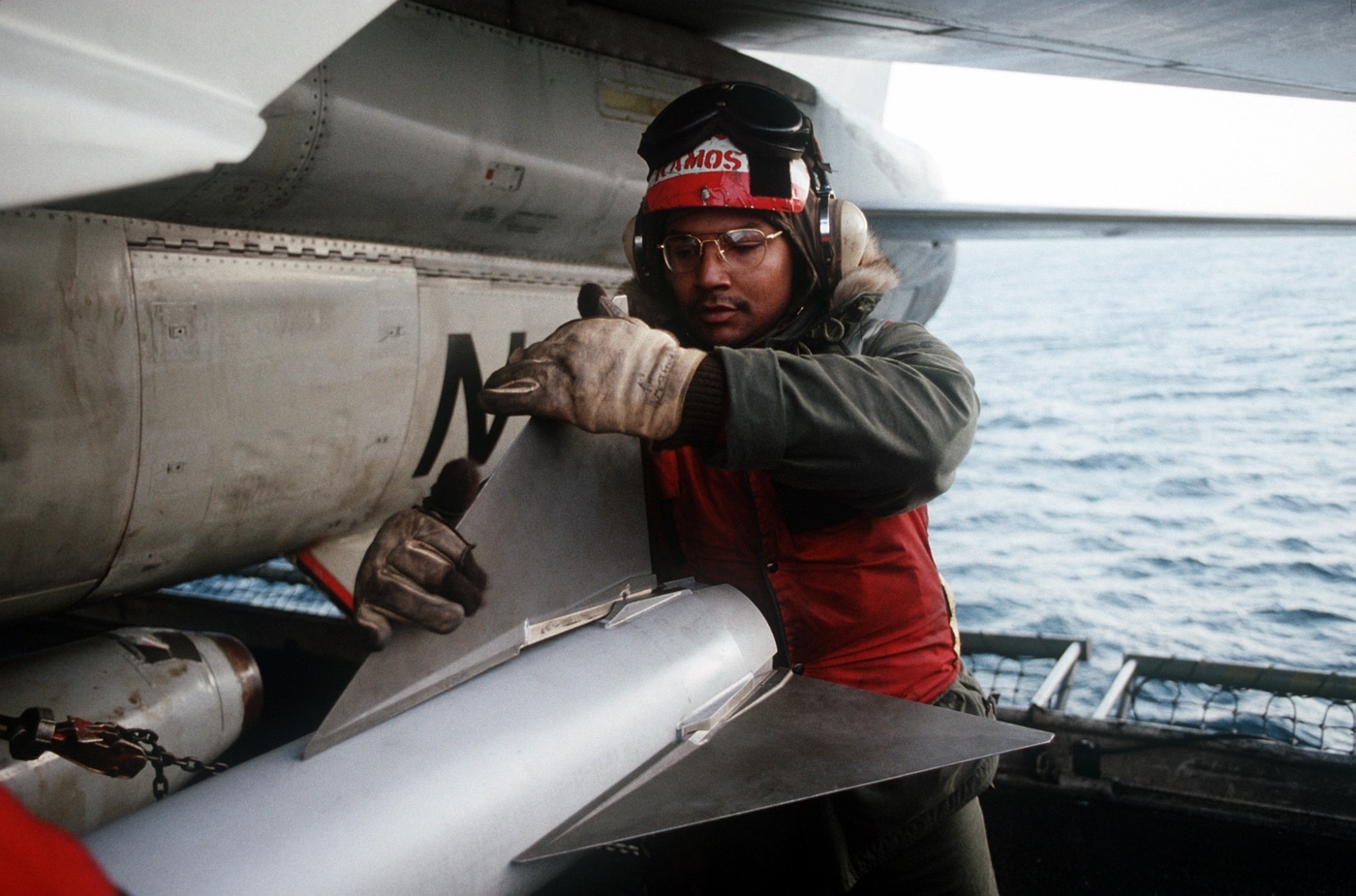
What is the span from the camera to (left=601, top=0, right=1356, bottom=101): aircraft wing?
3.42m

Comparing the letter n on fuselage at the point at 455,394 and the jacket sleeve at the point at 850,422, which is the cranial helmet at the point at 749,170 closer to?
the jacket sleeve at the point at 850,422

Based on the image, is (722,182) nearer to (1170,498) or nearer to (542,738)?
(542,738)

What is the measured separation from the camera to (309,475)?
3.04 metres

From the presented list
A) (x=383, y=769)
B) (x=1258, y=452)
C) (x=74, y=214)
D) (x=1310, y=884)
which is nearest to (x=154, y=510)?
(x=74, y=214)

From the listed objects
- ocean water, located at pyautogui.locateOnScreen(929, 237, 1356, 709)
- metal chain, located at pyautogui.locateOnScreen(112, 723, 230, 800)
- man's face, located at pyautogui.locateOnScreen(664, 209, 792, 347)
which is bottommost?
ocean water, located at pyautogui.locateOnScreen(929, 237, 1356, 709)

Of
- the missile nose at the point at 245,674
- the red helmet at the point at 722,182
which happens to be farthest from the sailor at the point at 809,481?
the missile nose at the point at 245,674

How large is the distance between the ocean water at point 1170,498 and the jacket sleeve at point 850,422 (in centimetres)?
359

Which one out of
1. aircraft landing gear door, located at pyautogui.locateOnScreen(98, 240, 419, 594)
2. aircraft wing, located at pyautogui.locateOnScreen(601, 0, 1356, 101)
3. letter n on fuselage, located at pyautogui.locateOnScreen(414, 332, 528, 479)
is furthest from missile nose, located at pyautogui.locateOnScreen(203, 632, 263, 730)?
aircraft wing, located at pyautogui.locateOnScreen(601, 0, 1356, 101)

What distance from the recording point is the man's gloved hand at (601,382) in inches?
54.2

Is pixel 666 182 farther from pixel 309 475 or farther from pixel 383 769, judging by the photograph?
pixel 309 475

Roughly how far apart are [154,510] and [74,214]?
76 cm

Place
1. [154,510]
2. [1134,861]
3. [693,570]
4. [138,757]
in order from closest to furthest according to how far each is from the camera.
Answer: [138,757] → [693,570] → [154,510] → [1134,861]

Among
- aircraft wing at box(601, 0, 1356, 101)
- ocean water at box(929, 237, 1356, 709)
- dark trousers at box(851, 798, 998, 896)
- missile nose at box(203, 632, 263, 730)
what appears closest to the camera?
dark trousers at box(851, 798, 998, 896)

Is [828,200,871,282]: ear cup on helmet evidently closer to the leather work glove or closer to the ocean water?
the leather work glove
